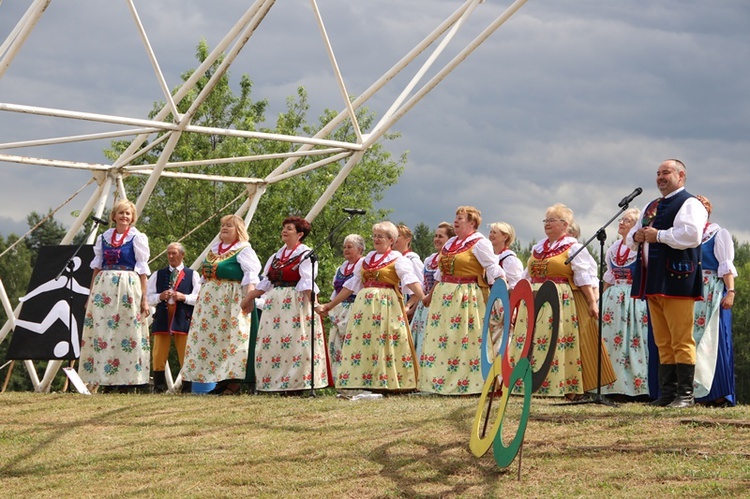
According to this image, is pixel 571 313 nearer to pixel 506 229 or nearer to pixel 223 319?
pixel 506 229

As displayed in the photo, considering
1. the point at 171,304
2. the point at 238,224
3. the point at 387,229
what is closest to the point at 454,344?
the point at 387,229

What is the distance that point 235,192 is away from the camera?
2892 centimetres

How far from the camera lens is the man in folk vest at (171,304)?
11.0 meters

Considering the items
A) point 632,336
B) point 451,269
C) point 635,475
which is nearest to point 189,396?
point 451,269

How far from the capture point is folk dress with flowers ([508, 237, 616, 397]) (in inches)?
331

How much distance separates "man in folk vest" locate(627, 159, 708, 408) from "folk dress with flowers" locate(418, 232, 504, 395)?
184 centimetres

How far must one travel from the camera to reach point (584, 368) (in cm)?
848

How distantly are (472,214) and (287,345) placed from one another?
7.07ft

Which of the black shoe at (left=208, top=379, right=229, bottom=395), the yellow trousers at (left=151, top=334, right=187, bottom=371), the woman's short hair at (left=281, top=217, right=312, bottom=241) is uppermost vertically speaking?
the woman's short hair at (left=281, top=217, right=312, bottom=241)

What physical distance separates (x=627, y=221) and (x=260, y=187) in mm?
5383

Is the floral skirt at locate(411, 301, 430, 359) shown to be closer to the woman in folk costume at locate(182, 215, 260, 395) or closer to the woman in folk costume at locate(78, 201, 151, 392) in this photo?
the woman in folk costume at locate(182, 215, 260, 395)

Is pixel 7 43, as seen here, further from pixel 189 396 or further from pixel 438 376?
pixel 438 376

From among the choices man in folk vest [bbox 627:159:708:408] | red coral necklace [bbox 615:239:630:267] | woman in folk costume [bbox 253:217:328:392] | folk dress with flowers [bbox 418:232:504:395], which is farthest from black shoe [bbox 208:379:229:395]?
man in folk vest [bbox 627:159:708:408]

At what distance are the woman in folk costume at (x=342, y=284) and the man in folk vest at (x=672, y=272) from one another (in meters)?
3.40
